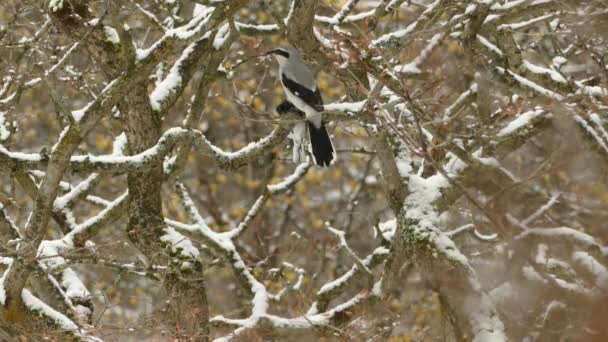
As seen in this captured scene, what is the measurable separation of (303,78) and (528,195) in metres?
3.35

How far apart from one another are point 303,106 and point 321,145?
0.38 m

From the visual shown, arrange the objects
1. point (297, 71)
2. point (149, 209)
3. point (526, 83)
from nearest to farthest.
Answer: point (526, 83) → point (149, 209) → point (297, 71)

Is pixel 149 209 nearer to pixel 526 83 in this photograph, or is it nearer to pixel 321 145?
pixel 321 145

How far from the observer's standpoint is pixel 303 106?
696cm

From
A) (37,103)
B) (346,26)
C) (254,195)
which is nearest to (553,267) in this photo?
(346,26)

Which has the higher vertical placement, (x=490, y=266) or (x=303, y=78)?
(x=303, y=78)

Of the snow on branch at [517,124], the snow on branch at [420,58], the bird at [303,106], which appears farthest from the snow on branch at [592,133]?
the bird at [303,106]

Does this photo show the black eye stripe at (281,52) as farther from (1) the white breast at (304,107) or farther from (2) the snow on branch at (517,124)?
(2) the snow on branch at (517,124)

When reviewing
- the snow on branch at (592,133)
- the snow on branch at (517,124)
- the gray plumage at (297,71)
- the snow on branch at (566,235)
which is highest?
the gray plumage at (297,71)

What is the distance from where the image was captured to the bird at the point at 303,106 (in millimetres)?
6719

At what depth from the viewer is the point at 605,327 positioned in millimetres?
2871

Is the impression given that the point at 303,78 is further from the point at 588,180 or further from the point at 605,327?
the point at 605,327

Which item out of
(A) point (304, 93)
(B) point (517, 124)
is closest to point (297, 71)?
(A) point (304, 93)

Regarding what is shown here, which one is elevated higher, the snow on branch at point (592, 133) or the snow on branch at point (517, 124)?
the snow on branch at point (517, 124)
